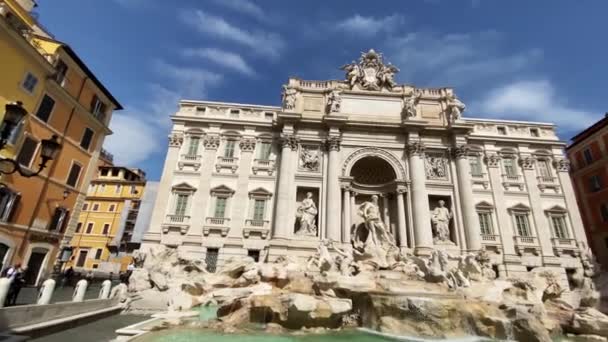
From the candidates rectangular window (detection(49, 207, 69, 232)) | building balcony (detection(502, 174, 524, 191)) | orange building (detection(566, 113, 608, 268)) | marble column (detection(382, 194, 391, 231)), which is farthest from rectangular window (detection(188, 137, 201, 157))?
orange building (detection(566, 113, 608, 268))

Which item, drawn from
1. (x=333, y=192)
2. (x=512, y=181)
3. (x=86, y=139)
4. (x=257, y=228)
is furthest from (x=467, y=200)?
(x=86, y=139)

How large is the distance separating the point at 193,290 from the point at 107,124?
1615cm

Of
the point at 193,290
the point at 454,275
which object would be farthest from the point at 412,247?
the point at 193,290

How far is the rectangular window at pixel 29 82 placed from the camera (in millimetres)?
15305

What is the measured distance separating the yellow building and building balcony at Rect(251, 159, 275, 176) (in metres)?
21.9

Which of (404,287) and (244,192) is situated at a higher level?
(244,192)

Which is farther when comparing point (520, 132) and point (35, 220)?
point (520, 132)

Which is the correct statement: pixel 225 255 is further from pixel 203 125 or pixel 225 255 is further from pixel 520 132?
pixel 520 132

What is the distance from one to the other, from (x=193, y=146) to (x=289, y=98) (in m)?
8.22

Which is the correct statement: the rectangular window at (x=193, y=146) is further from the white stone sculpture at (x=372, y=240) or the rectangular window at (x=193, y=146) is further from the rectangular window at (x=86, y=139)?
the white stone sculpture at (x=372, y=240)

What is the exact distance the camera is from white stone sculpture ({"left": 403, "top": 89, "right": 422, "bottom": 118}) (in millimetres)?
20938

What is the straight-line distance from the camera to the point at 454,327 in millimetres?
9055

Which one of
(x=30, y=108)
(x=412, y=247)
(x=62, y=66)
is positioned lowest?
(x=412, y=247)

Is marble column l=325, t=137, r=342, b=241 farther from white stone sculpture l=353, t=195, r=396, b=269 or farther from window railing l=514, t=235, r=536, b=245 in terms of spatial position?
window railing l=514, t=235, r=536, b=245
